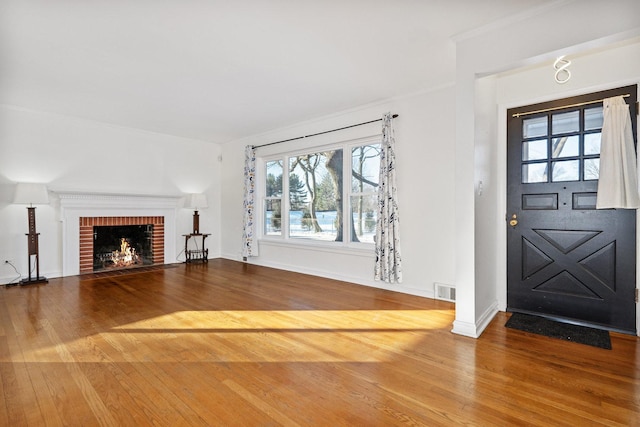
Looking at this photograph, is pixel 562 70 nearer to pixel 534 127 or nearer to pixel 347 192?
pixel 534 127

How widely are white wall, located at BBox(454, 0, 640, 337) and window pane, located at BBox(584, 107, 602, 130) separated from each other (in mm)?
237

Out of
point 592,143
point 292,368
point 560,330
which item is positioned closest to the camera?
point 292,368

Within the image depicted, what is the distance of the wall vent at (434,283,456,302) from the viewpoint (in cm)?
378

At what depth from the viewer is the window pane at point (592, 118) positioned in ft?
9.64

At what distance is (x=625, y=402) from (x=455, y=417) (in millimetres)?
1016

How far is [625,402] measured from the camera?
181 centimetres

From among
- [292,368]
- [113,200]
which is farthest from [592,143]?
[113,200]

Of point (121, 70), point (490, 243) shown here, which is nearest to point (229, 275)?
point (121, 70)

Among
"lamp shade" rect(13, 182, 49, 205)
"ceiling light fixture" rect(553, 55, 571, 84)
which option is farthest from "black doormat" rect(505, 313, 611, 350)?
"lamp shade" rect(13, 182, 49, 205)

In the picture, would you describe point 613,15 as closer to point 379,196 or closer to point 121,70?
point 379,196

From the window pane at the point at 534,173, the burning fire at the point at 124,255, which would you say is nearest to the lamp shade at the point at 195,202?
the burning fire at the point at 124,255

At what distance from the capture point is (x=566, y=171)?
122 inches

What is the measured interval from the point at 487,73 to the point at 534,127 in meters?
1.05

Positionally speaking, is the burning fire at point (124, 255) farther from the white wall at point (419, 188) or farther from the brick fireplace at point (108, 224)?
the white wall at point (419, 188)
